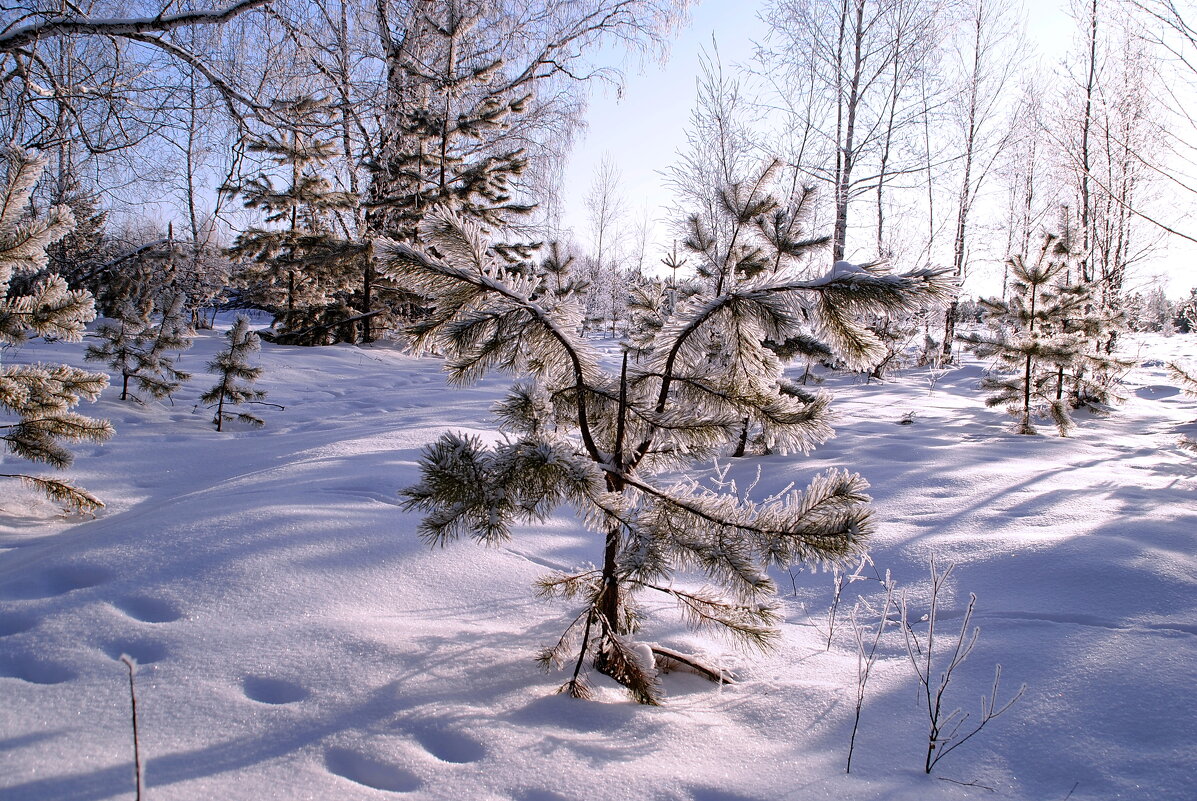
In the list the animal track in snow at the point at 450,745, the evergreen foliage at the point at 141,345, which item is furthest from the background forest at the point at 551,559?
the evergreen foliage at the point at 141,345

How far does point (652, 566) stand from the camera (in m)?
1.75

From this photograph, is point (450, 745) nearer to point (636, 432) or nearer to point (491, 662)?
point (491, 662)

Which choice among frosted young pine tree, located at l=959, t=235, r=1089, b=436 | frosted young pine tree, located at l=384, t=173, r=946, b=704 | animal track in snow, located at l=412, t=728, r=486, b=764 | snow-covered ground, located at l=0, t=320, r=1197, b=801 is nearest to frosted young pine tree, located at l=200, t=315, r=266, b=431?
snow-covered ground, located at l=0, t=320, r=1197, b=801

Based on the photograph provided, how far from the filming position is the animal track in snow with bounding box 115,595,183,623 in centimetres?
223

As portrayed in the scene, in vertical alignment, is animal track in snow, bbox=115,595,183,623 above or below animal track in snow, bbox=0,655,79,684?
above

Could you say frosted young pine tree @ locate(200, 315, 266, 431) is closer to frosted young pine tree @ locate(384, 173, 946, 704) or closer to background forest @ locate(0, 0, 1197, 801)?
background forest @ locate(0, 0, 1197, 801)

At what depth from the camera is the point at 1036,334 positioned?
7.61 m

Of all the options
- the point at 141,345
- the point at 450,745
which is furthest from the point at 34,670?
the point at 141,345

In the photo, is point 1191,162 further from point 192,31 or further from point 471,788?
point 192,31

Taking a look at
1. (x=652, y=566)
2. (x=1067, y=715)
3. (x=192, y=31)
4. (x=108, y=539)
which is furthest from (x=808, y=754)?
(x=192, y=31)

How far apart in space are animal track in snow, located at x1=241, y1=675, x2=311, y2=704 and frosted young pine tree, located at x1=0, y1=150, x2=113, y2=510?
2633mm

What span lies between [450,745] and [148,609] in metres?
1.48

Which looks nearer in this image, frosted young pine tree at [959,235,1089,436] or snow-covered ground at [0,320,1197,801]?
snow-covered ground at [0,320,1197,801]

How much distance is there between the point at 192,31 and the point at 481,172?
9.80 metres
